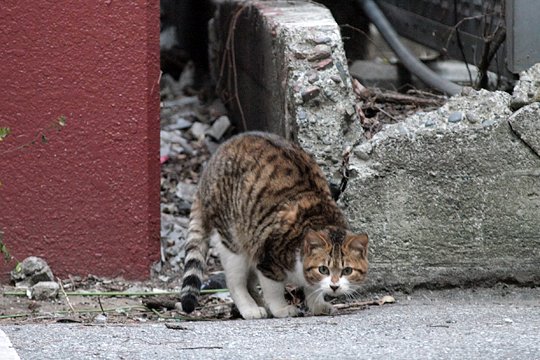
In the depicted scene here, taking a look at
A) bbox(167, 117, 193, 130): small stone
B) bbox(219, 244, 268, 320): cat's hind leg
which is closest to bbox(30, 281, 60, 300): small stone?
Answer: bbox(219, 244, 268, 320): cat's hind leg

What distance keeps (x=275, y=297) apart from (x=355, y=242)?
23.3 inches

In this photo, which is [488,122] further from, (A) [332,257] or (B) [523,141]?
(A) [332,257]

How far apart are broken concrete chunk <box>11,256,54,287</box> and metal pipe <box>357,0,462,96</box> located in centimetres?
303

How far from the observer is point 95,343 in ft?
16.7

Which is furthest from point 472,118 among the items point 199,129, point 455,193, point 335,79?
point 199,129

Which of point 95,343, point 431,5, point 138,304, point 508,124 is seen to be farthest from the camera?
point 431,5

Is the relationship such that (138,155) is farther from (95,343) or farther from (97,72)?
(95,343)

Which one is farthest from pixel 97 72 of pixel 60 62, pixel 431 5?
pixel 431 5

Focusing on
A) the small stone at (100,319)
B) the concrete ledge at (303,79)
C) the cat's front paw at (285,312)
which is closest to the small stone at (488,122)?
the concrete ledge at (303,79)

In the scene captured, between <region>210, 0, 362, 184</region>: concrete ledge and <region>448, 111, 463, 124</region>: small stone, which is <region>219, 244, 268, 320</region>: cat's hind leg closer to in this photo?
<region>210, 0, 362, 184</region>: concrete ledge

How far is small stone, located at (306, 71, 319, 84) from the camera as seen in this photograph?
666cm

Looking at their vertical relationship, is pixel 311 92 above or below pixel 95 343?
above

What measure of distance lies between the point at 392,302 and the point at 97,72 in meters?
2.17

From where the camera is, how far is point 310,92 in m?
6.63
